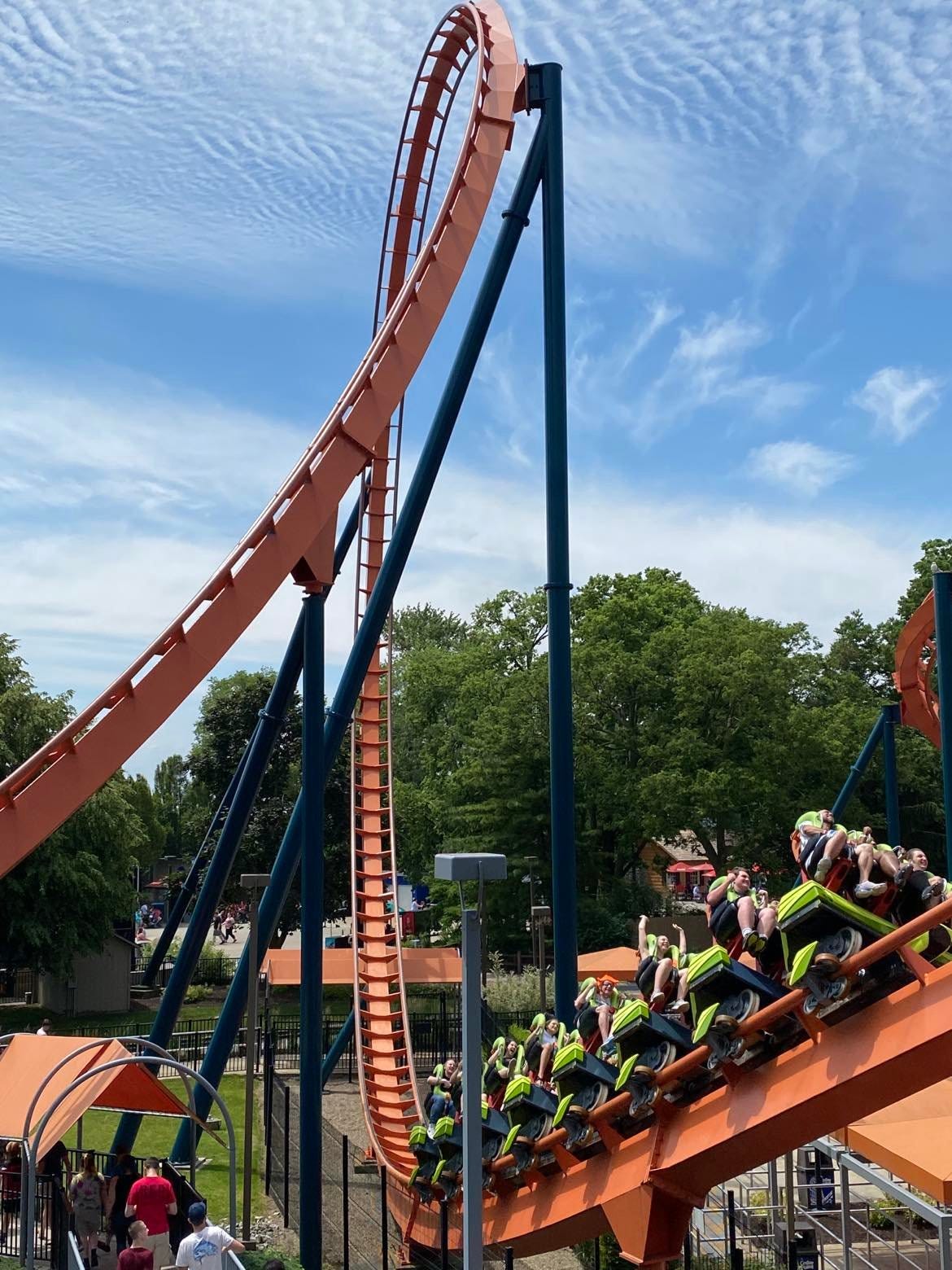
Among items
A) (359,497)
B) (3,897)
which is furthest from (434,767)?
(359,497)

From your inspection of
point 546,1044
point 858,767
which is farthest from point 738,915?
point 858,767

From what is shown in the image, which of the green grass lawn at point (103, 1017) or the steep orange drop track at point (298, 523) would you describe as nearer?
the steep orange drop track at point (298, 523)

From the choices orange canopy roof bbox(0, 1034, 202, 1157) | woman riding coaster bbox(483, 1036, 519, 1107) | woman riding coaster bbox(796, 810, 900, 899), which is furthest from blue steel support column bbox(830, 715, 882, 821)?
woman riding coaster bbox(796, 810, 900, 899)

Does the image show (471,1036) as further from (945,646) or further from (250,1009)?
(945,646)

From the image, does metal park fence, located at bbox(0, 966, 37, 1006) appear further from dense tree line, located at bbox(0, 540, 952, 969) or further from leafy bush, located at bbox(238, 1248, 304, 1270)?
leafy bush, located at bbox(238, 1248, 304, 1270)

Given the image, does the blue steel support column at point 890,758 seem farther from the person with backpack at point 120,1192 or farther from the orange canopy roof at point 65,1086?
the orange canopy roof at point 65,1086

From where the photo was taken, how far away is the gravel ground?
12.6 metres

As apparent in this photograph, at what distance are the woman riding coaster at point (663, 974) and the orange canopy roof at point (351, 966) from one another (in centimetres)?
1210

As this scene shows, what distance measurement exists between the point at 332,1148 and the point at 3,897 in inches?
610

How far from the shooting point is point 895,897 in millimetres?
7711

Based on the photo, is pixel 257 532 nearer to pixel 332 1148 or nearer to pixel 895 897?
pixel 895 897

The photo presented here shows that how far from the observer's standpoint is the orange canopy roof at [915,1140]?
9844 millimetres

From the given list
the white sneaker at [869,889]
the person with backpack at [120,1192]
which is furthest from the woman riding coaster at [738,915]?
the person with backpack at [120,1192]

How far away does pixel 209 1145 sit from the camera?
58.4 ft
